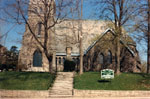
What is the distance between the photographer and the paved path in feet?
52.2

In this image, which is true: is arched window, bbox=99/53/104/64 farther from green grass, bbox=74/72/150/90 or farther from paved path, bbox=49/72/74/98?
green grass, bbox=74/72/150/90

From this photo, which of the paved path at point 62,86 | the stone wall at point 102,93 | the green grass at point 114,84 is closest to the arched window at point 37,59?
the paved path at point 62,86

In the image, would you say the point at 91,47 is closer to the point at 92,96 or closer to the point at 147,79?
the point at 147,79

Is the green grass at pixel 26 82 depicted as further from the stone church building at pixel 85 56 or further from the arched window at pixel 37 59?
the arched window at pixel 37 59

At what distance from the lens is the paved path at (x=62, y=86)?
15.9m

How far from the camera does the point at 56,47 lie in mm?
32938

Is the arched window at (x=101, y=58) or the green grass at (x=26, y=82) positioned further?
the arched window at (x=101, y=58)

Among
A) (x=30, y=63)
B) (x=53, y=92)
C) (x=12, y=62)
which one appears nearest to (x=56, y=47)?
(x=30, y=63)

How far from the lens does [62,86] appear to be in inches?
692

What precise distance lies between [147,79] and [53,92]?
10206 mm

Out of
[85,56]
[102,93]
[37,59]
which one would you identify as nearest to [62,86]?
[102,93]

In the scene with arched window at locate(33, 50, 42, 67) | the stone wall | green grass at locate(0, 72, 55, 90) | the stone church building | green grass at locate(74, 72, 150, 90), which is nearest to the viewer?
the stone wall

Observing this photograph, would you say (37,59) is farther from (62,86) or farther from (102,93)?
(102,93)

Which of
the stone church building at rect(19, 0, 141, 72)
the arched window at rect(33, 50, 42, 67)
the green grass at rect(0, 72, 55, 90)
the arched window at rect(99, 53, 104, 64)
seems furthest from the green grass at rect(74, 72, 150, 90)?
the arched window at rect(33, 50, 42, 67)
